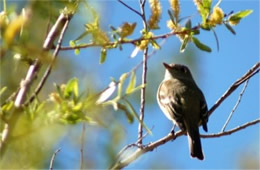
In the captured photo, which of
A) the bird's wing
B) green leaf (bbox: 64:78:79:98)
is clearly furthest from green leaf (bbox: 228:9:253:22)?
the bird's wing

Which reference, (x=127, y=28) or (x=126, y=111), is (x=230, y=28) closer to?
(x=127, y=28)

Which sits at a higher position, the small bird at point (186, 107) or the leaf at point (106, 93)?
the small bird at point (186, 107)

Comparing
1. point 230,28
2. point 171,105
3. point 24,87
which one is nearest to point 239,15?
point 230,28

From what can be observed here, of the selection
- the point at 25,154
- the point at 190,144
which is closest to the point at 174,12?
the point at 25,154

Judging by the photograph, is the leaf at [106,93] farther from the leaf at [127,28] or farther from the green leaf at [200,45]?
the green leaf at [200,45]

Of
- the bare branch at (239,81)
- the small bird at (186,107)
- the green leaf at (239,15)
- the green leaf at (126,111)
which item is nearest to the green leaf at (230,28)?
the green leaf at (239,15)

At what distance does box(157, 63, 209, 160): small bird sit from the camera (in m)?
5.30

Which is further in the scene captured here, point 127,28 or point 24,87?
point 127,28

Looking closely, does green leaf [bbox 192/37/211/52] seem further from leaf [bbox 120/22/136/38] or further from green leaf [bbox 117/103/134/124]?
green leaf [bbox 117/103/134/124]

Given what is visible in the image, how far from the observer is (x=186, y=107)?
19.4 feet

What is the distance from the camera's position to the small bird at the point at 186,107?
17.4 ft

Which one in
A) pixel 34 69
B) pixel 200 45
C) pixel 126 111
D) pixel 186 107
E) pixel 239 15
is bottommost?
pixel 126 111

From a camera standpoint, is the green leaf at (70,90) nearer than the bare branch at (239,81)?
Yes

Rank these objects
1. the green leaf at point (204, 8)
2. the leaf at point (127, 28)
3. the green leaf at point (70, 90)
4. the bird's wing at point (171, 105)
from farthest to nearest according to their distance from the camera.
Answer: the bird's wing at point (171, 105) → the green leaf at point (204, 8) → the leaf at point (127, 28) → the green leaf at point (70, 90)
